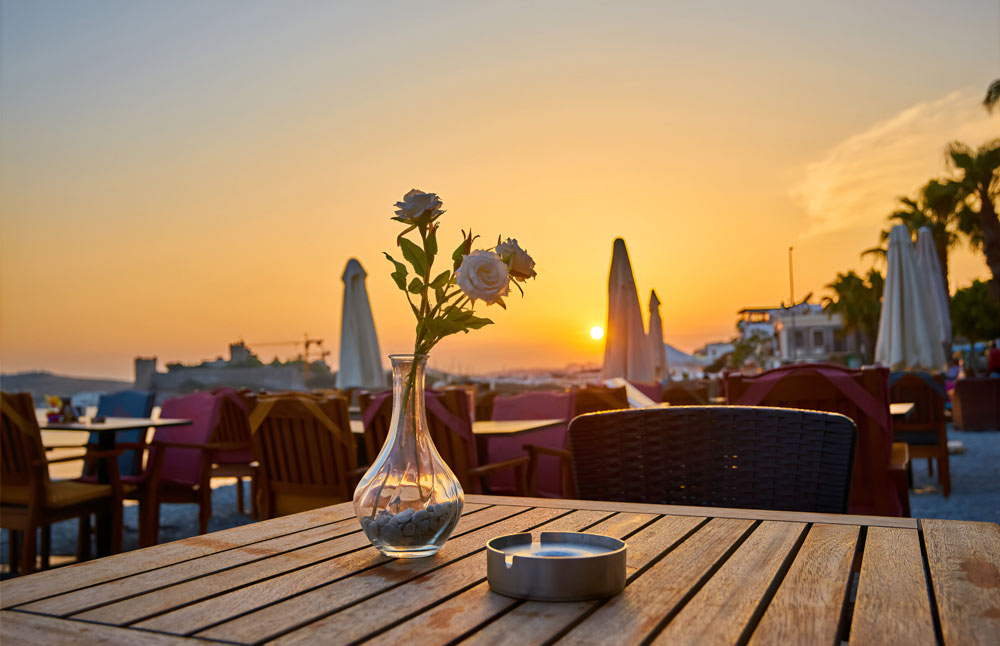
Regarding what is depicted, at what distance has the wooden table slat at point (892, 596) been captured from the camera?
2.42ft

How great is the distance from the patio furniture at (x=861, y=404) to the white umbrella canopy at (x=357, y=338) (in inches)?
204

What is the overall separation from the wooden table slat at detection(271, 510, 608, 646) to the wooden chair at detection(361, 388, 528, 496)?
2.48 m

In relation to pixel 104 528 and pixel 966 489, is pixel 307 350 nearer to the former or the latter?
pixel 104 528

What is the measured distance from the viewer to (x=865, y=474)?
3.20 m

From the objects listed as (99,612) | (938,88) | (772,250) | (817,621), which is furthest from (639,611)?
(772,250)

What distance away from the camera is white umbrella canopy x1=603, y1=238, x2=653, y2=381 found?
761cm

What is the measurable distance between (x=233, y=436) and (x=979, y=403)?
11554 mm

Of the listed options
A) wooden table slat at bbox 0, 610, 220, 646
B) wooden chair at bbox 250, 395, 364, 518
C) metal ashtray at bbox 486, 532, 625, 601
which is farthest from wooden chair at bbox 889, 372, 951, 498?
wooden table slat at bbox 0, 610, 220, 646

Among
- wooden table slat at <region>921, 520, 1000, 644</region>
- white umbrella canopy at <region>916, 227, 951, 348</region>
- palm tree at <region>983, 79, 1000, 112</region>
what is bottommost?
wooden table slat at <region>921, 520, 1000, 644</region>

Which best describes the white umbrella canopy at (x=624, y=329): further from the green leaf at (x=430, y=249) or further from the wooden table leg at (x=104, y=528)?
the green leaf at (x=430, y=249)

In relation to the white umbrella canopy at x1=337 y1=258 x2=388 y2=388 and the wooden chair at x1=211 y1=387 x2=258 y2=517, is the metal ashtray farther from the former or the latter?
the white umbrella canopy at x1=337 y1=258 x2=388 y2=388

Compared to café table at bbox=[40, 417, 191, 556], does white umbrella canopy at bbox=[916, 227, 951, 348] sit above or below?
above

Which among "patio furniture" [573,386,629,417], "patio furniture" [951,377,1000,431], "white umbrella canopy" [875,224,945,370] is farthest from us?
"patio furniture" [951,377,1000,431]

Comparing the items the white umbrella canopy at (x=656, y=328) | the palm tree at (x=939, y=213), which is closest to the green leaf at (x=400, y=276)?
the white umbrella canopy at (x=656, y=328)
